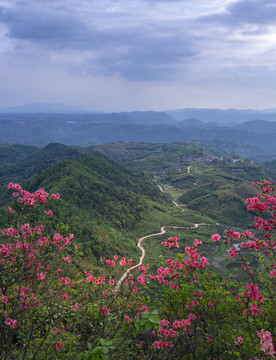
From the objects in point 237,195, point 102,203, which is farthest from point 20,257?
point 237,195

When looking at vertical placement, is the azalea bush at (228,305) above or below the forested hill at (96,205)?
above

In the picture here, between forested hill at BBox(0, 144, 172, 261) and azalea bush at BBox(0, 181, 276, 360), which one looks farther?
forested hill at BBox(0, 144, 172, 261)

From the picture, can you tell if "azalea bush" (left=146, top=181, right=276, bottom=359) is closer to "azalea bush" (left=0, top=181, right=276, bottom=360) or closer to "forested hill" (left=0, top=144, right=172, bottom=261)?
"azalea bush" (left=0, top=181, right=276, bottom=360)

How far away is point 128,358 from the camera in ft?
31.1

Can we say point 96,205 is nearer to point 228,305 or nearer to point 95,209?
point 95,209

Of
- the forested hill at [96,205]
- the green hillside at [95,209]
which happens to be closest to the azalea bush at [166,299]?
the forested hill at [96,205]

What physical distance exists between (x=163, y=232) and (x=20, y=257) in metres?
80.0

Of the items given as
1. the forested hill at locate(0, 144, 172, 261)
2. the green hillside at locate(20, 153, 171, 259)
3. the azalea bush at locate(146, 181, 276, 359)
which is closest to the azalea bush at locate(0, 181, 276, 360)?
the azalea bush at locate(146, 181, 276, 359)

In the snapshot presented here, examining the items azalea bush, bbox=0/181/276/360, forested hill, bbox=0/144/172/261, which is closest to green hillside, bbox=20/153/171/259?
forested hill, bbox=0/144/172/261

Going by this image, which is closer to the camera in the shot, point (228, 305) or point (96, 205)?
point (228, 305)

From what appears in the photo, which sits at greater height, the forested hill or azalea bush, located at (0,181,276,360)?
azalea bush, located at (0,181,276,360)

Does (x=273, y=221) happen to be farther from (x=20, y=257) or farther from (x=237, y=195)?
(x=237, y=195)

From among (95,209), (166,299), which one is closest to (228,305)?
(166,299)

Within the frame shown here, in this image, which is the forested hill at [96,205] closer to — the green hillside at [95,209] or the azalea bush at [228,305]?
the green hillside at [95,209]
